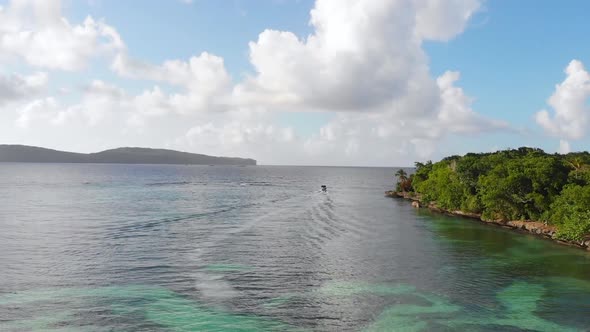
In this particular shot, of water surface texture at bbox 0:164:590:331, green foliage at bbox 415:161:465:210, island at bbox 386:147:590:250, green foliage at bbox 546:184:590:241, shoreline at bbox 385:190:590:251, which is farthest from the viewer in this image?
green foliage at bbox 415:161:465:210

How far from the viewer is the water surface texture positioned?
33812mm

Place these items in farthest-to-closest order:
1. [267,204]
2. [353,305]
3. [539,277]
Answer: [267,204], [539,277], [353,305]

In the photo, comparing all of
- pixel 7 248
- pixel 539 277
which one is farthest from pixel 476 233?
pixel 7 248

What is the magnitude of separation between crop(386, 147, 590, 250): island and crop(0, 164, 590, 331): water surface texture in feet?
15.1

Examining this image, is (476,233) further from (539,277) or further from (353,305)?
(353,305)

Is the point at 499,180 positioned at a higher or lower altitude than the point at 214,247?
higher

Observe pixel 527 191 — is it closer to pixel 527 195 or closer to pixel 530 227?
pixel 527 195

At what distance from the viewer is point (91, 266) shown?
158 feet

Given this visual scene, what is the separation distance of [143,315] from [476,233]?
196 feet

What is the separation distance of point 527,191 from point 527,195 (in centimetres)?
173

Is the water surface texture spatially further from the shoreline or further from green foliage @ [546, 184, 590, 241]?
green foliage @ [546, 184, 590, 241]

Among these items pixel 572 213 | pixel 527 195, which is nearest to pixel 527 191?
pixel 527 195

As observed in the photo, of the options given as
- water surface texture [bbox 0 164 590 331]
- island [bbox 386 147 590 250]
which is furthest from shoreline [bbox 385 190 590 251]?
water surface texture [bbox 0 164 590 331]

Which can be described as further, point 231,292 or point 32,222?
point 32,222
